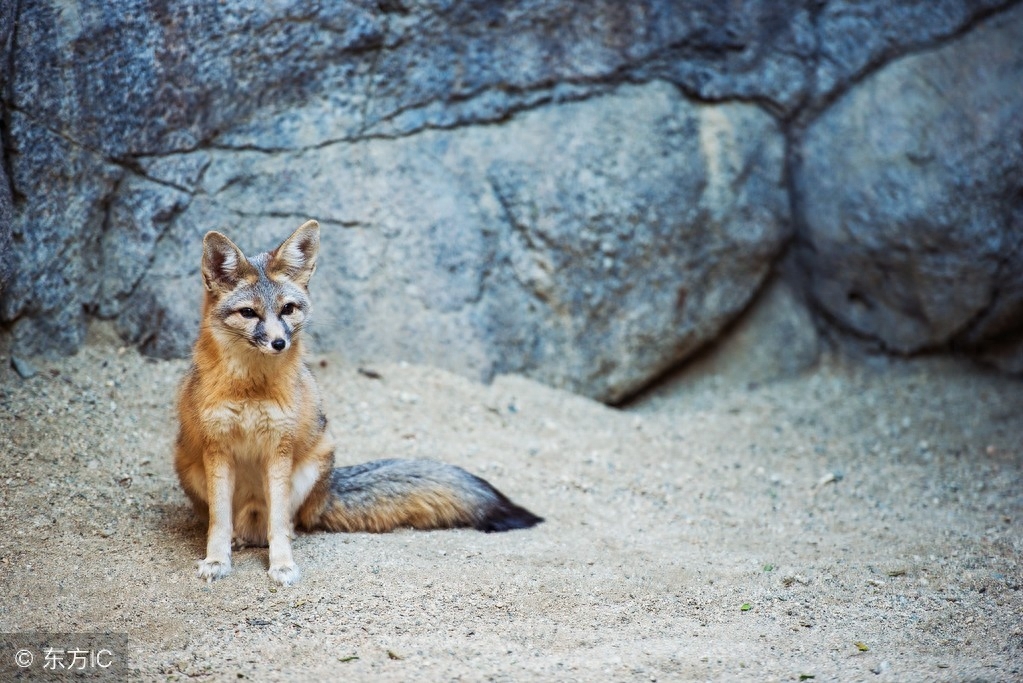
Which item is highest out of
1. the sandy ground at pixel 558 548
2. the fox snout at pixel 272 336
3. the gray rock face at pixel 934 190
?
the gray rock face at pixel 934 190

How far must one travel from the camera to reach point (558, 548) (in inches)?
177

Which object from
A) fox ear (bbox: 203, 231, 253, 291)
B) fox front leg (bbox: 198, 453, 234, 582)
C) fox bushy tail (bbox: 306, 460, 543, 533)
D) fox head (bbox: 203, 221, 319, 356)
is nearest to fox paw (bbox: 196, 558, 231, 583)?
fox front leg (bbox: 198, 453, 234, 582)

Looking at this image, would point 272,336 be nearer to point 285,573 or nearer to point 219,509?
point 219,509

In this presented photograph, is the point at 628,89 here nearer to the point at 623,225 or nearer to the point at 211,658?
the point at 623,225

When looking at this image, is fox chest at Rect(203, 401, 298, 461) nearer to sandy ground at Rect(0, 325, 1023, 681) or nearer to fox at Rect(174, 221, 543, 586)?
fox at Rect(174, 221, 543, 586)

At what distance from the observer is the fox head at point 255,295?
3992 mm

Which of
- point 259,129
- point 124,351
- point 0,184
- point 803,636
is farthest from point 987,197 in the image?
point 0,184

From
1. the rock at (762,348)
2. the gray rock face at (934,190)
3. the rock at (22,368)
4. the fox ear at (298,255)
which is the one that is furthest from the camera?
the rock at (762,348)

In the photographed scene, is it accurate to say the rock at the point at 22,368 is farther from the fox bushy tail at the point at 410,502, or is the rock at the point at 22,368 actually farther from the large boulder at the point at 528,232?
the fox bushy tail at the point at 410,502

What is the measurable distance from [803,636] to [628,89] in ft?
13.2

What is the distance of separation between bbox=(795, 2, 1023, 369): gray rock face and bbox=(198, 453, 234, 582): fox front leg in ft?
15.9

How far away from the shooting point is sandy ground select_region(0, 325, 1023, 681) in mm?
3512

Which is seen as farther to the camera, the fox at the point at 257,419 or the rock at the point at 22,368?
the rock at the point at 22,368

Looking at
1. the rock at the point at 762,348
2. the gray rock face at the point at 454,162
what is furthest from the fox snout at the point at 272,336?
the rock at the point at 762,348
